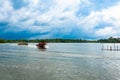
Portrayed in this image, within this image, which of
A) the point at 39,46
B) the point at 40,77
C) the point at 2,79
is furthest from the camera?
the point at 39,46

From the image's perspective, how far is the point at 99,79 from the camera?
1156 inches

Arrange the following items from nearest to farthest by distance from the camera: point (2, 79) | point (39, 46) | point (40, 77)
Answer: point (2, 79), point (40, 77), point (39, 46)

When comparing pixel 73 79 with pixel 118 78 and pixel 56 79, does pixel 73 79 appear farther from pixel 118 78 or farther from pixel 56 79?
pixel 118 78

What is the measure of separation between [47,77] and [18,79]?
3.79 m

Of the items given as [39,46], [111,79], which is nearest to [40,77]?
[111,79]

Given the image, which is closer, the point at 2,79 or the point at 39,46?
the point at 2,79

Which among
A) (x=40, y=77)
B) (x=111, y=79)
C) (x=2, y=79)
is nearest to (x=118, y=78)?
(x=111, y=79)

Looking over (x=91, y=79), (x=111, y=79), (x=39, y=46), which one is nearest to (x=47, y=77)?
(x=91, y=79)

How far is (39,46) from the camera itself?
438ft

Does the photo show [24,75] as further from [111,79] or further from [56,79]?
[111,79]

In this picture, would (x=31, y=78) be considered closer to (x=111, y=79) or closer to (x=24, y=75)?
(x=24, y=75)

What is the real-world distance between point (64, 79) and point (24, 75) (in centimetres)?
548

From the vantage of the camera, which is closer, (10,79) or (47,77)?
(10,79)

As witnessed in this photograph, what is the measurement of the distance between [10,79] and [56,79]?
5.50 metres
